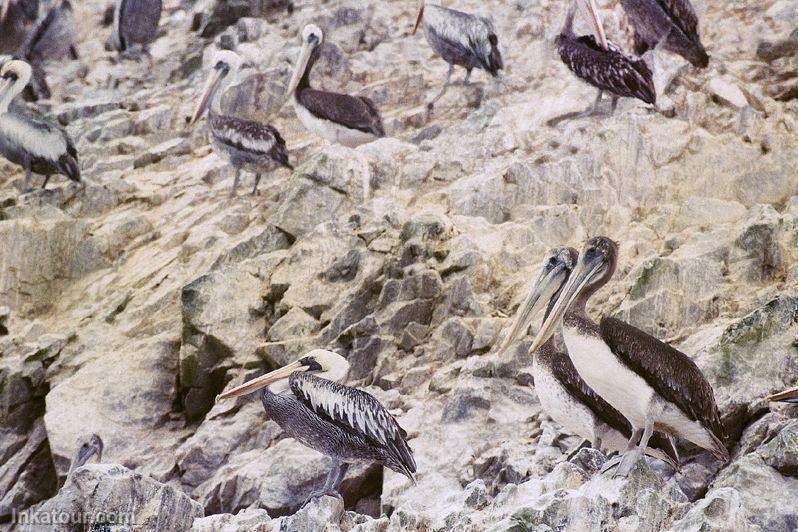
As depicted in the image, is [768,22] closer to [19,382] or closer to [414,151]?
[414,151]

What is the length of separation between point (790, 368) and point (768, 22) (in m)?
5.15

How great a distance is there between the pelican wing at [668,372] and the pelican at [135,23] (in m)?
10.1

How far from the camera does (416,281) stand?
917cm

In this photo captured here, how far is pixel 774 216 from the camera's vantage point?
8.56m

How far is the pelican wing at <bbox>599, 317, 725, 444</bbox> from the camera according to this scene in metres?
6.41

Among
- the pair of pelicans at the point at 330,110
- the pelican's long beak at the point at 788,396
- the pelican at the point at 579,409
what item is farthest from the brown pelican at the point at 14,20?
the pelican's long beak at the point at 788,396

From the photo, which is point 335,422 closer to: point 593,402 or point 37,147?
point 593,402

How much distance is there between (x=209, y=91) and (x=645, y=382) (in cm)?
708

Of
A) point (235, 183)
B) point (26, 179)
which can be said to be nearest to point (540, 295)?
point (235, 183)

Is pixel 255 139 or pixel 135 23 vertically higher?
pixel 255 139

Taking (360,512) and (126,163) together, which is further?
(126,163)

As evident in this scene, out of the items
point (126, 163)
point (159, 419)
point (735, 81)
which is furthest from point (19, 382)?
point (735, 81)

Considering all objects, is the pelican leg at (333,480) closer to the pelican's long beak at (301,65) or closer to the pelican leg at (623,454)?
the pelican leg at (623,454)

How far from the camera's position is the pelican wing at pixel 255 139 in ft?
35.9
